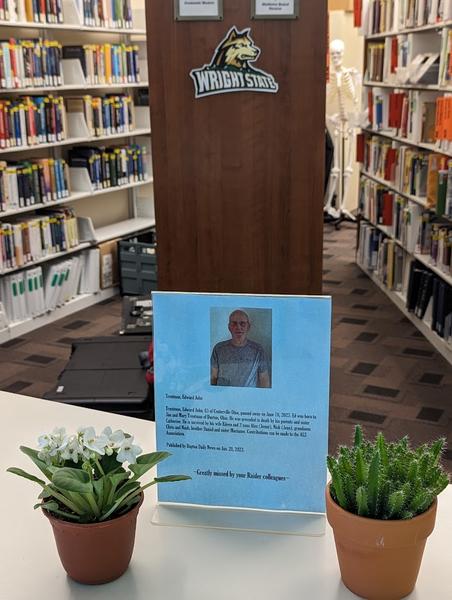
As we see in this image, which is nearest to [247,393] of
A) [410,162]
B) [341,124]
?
[410,162]

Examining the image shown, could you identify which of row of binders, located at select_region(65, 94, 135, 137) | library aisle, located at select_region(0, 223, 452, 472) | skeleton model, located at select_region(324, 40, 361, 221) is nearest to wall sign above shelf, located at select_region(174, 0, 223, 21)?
library aisle, located at select_region(0, 223, 452, 472)

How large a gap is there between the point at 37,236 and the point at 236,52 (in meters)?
2.50

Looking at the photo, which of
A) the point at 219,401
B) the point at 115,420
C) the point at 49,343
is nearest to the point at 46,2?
the point at 49,343

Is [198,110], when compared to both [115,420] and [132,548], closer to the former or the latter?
[115,420]

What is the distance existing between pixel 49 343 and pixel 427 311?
232 centimetres

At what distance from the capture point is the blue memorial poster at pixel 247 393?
103 cm

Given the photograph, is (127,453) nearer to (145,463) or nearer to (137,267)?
(145,463)

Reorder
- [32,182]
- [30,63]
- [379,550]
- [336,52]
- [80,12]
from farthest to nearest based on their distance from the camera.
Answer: [336,52] < [80,12] < [32,182] < [30,63] < [379,550]

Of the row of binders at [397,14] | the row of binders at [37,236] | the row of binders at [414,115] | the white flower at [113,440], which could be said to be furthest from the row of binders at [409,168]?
the white flower at [113,440]

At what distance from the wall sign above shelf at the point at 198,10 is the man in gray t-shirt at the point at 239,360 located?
1.77 metres

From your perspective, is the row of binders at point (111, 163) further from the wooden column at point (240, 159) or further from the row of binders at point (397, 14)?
the wooden column at point (240, 159)

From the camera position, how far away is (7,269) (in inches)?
174

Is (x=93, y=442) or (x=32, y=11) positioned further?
(x=32, y=11)

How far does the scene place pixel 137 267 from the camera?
17.1ft
